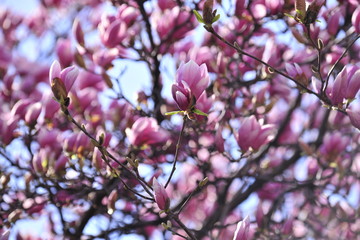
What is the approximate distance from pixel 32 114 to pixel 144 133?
22.2 inches

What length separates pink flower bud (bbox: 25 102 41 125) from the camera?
8.20ft

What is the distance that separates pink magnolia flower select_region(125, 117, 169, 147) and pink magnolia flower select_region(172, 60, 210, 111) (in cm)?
62

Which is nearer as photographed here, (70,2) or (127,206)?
(127,206)

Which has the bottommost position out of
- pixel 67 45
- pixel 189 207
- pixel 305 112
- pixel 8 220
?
pixel 189 207

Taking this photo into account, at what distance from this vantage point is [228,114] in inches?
111

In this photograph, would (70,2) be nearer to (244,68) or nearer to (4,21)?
(4,21)

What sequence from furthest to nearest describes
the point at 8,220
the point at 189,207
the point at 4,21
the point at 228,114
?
the point at 4,21 → the point at 189,207 → the point at 228,114 → the point at 8,220

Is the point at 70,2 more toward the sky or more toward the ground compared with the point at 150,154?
more toward the ground

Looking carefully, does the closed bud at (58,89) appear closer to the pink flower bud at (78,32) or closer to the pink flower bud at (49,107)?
the pink flower bud at (49,107)

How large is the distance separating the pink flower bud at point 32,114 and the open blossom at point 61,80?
63cm

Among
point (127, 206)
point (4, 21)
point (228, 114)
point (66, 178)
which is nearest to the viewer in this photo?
point (66, 178)

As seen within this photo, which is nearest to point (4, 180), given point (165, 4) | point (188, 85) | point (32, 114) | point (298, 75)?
point (32, 114)

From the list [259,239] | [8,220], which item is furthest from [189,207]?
[8,220]

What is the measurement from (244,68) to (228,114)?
27 centimetres
